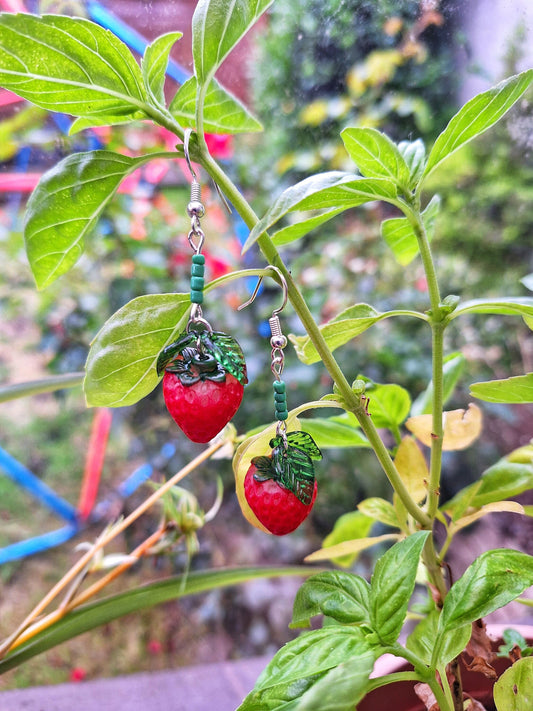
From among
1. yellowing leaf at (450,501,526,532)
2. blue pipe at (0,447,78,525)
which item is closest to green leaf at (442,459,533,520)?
yellowing leaf at (450,501,526,532)

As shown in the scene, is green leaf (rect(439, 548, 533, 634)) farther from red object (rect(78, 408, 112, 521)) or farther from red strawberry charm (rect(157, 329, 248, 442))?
red object (rect(78, 408, 112, 521))

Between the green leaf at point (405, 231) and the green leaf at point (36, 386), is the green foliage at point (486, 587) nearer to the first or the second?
the green leaf at point (405, 231)

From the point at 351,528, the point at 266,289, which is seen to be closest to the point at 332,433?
the point at 351,528

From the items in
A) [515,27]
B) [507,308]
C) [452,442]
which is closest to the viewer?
[507,308]

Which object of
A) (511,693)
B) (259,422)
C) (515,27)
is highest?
(515,27)

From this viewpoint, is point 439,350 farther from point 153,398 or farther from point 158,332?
point 153,398

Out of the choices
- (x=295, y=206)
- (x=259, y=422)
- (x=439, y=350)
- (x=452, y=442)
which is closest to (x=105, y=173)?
(x=295, y=206)

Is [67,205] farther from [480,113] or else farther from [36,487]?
[36,487]

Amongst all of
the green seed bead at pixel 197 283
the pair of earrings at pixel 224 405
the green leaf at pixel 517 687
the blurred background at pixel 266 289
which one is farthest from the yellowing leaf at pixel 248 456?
the blurred background at pixel 266 289
